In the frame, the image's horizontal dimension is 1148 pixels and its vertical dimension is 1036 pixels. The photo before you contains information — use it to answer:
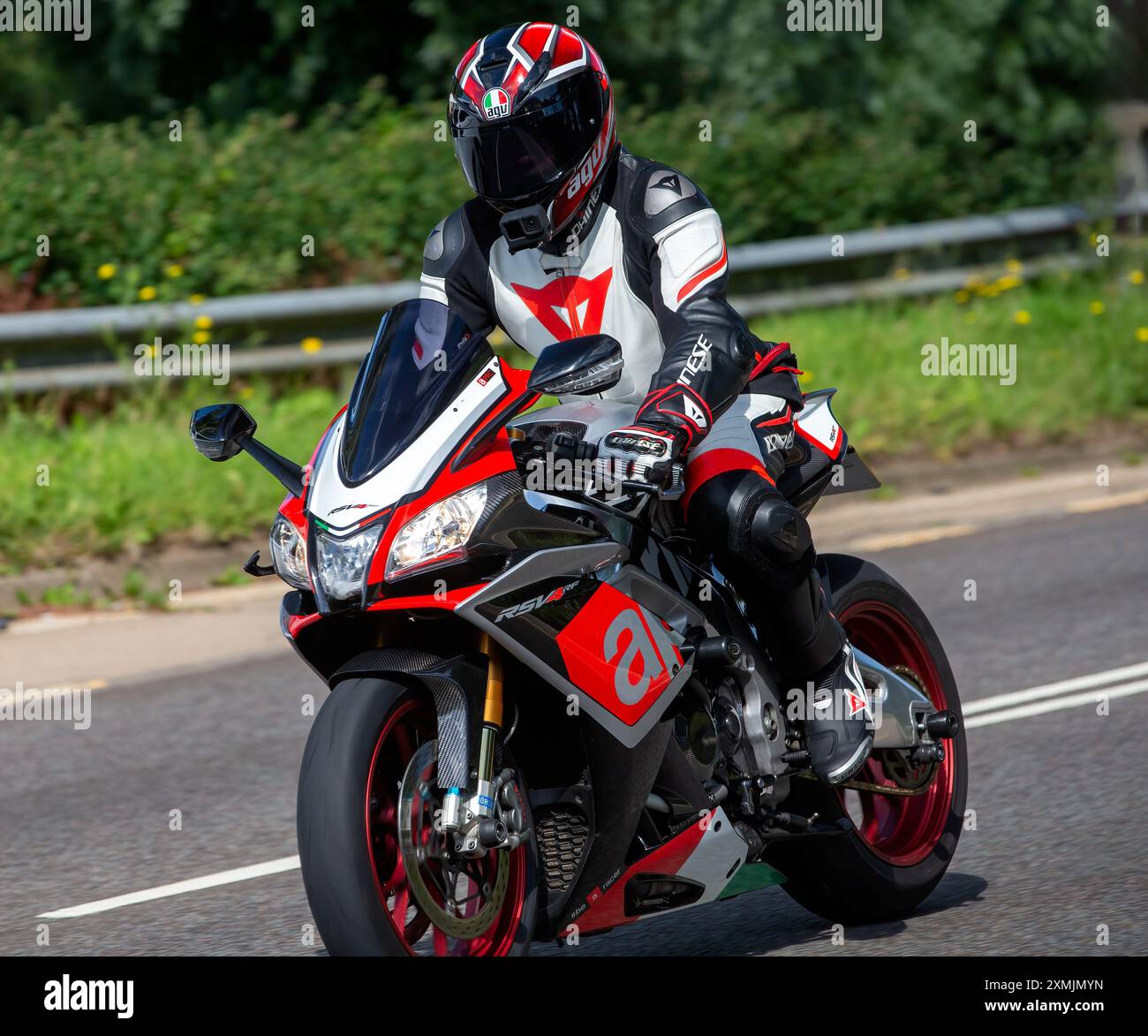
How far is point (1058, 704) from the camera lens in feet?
23.5

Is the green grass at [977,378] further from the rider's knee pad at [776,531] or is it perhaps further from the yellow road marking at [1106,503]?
the rider's knee pad at [776,531]

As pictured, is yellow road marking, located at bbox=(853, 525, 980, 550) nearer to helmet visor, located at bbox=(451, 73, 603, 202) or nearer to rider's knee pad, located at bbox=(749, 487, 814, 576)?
rider's knee pad, located at bbox=(749, 487, 814, 576)

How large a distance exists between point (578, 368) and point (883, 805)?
2.05 m

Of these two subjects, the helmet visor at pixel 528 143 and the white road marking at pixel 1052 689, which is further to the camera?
the white road marking at pixel 1052 689

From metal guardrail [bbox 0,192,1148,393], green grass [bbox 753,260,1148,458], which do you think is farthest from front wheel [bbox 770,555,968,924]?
green grass [bbox 753,260,1148,458]

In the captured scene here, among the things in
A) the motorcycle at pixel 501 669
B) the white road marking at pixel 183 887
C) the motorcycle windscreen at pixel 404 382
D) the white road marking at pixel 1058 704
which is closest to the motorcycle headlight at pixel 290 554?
the motorcycle at pixel 501 669

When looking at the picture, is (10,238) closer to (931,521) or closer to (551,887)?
(931,521)

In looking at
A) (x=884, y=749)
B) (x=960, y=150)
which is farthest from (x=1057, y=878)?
(x=960, y=150)

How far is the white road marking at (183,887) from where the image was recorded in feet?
17.3

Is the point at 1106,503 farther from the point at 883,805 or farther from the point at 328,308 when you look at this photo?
the point at 883,805

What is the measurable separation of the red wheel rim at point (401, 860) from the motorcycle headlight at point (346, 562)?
0.84 feet

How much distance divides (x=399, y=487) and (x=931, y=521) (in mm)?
7594

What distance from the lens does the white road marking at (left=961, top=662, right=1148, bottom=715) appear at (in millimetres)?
7208

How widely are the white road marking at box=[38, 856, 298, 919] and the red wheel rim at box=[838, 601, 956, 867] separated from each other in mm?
1657
